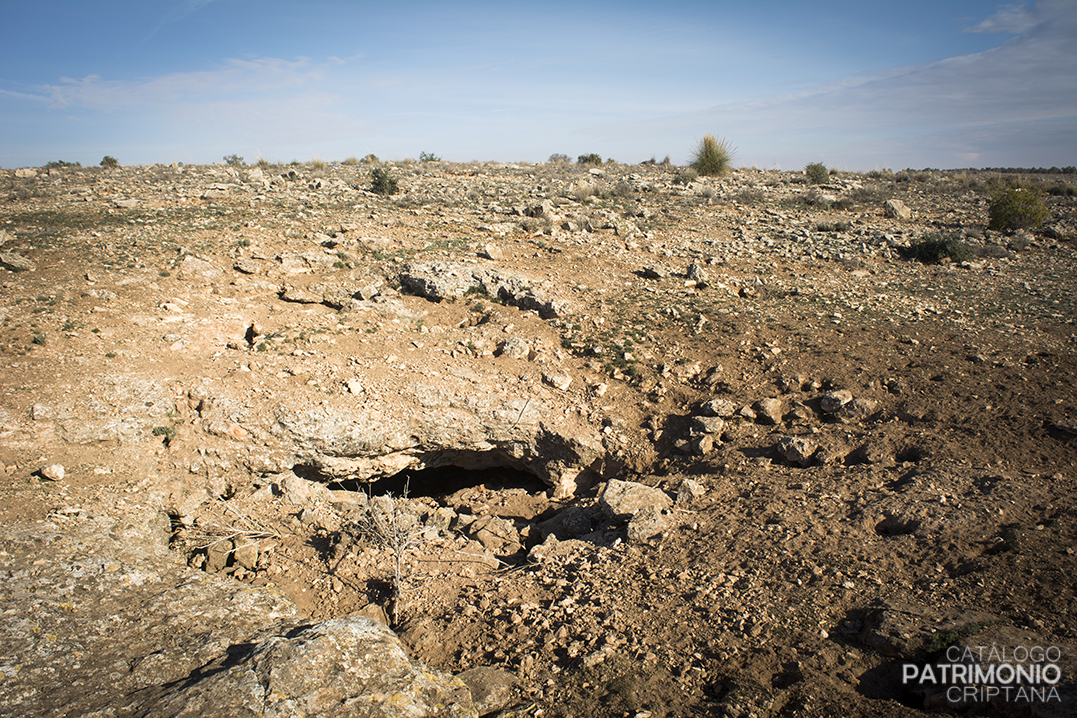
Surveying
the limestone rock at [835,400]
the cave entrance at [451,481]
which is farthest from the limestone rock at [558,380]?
the limestone rock at [835,400]

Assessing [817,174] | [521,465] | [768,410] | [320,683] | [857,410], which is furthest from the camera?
[817,174]

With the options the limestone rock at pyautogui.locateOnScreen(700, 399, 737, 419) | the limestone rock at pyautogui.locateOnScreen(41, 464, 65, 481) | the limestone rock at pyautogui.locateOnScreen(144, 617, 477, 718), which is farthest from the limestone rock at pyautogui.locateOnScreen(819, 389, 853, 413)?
the limestone rock at pyautogui.locateOnScreen(41, 464, 65, 481)

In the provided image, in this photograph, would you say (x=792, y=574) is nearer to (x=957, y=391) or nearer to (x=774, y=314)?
(x=957, y=391)

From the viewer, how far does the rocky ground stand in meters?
2.81

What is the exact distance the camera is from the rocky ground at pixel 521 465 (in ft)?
9.23

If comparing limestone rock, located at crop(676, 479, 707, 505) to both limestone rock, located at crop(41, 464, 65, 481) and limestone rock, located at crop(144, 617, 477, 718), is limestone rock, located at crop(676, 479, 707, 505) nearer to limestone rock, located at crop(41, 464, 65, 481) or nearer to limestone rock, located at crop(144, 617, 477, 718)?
limestone rock, located at crop(144, 617, 477, 718)

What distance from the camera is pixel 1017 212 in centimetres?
1100

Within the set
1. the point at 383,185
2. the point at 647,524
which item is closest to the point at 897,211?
the point at 647,524

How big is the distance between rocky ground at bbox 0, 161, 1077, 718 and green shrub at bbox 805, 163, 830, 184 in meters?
7.44

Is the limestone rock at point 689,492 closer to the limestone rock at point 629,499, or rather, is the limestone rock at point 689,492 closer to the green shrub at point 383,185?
the limestone rock at point 629,499

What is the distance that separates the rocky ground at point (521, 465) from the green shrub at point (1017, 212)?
1.09 m

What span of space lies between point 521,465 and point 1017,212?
12349 millimetres

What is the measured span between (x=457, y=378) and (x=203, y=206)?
8089mm

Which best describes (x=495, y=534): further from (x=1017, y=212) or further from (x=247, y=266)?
(x=1017, y=212)
